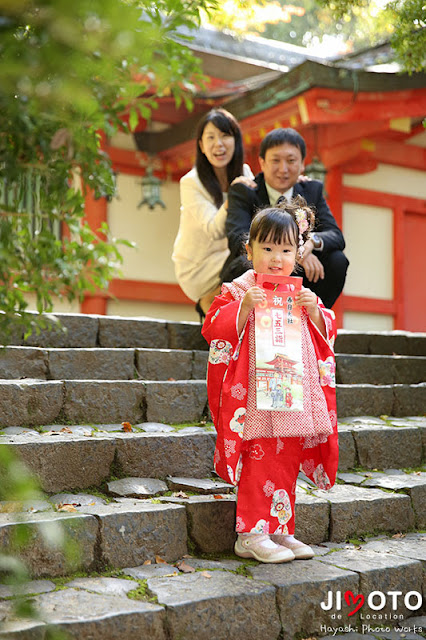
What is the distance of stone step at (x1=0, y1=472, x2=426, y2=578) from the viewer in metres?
2.57

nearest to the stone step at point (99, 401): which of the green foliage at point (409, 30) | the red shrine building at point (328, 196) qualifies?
the green foliage at point (409, 30)

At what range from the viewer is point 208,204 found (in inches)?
194

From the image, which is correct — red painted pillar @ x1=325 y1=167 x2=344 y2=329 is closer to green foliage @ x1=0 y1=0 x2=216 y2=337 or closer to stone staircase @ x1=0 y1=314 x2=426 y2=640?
stone staircase @ x1=0 y1=314 x2=426 y2=640

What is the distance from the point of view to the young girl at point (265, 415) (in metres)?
2.86

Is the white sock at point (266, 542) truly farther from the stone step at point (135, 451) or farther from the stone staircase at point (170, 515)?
the stone step at point (135, 451)

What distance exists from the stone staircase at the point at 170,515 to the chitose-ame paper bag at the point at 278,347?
54 cm

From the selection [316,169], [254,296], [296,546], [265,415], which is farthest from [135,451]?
[316,169]

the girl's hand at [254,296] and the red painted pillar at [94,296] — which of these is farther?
the red painted pillar at [94,296]

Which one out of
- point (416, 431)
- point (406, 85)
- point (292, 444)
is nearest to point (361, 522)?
point (292, 444)

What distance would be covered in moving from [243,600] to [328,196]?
6.90m

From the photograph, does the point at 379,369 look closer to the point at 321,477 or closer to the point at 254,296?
the point at 321,477

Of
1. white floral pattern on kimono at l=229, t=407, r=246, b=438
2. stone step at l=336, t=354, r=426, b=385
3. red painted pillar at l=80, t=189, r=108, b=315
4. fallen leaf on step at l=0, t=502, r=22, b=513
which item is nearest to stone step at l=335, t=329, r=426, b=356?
stone step at l=336, t=354, r=426, b=385

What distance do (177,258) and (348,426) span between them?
1.83 m

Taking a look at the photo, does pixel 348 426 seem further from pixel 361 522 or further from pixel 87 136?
pixel 87 136
